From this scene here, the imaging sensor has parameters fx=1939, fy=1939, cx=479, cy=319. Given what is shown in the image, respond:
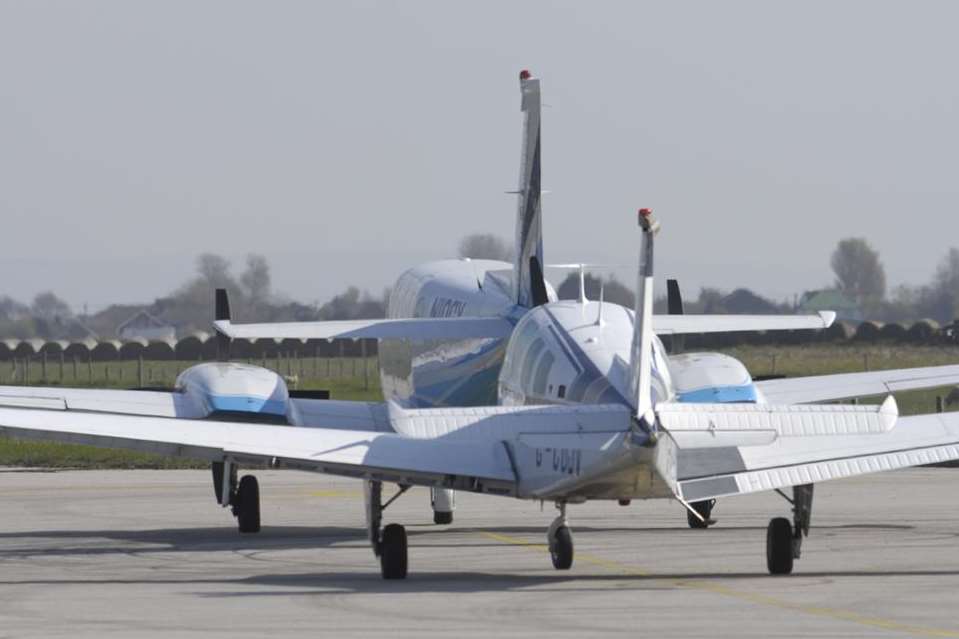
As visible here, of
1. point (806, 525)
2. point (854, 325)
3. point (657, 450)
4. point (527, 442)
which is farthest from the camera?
point (854, 325)

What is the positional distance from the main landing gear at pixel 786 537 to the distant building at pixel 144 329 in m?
78.5

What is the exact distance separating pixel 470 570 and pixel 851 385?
32.5 feet

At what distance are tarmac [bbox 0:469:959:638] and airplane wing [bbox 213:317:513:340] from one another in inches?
104

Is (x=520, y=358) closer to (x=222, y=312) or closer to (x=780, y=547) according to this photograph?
(x=780, y=547)

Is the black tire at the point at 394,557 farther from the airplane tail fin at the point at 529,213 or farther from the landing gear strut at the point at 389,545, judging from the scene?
the airplane tail fin at the point at 529,213

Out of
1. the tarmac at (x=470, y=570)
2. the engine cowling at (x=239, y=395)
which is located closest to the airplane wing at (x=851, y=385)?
the tarmac at (x=470, y=570)

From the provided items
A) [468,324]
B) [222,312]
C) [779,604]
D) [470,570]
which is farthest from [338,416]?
[779,604]

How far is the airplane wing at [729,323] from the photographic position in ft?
86.5

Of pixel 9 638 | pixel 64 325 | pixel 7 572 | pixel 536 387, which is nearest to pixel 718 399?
pixel 536 387

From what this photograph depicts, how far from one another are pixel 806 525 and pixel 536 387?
3301 millimetres

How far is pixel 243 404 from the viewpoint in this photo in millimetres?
26031

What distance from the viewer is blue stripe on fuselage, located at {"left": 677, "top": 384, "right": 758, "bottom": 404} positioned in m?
25.6

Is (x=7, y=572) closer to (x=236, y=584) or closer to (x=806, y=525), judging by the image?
(x=236, y=584)

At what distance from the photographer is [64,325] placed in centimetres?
9794
